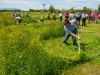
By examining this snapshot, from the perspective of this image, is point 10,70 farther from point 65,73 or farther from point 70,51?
point 70,51

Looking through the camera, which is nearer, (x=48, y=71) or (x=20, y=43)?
(x=48, y=71)

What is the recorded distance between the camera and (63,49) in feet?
34.7

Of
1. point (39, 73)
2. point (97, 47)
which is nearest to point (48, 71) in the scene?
point (39, 73)

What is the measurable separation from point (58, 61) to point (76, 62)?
3.42 ft

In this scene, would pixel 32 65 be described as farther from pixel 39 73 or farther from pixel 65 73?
pixel 65 73

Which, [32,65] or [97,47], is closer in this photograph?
[32,65]

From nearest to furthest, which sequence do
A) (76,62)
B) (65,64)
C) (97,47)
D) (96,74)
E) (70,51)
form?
(96,74) → (65,64) → (76,62) → (70,51) → (97,47)

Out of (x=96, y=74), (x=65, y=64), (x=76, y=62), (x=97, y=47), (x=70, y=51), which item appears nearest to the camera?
(x=96, y=74)

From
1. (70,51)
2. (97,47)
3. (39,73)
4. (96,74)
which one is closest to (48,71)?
(39,73)

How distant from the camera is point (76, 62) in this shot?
827cm

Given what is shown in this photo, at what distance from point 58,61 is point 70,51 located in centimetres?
266

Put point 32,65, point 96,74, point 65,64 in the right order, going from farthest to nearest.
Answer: point 65,64
point 96,74
point 32,65

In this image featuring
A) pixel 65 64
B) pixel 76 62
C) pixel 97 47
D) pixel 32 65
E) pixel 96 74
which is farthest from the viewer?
pixel 97 47

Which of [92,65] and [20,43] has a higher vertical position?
[20,43]
